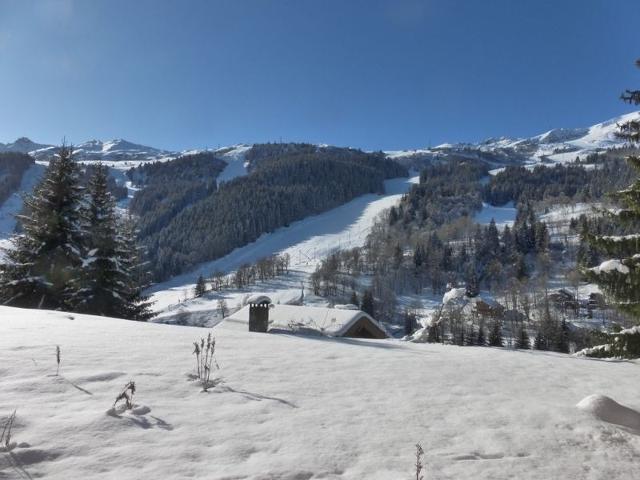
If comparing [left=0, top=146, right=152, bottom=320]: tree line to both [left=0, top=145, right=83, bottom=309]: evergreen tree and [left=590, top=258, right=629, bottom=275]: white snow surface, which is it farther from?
[left=590, top=258, right=629, bottom=275]: white snow surface

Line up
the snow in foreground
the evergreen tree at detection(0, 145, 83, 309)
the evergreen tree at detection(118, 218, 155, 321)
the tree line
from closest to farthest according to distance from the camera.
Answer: the snow in foreground
the evergreen tree at detection(0, 145, 83, 309)
the tree line
the evergreen tree at detection(118, 218, 155, 321)

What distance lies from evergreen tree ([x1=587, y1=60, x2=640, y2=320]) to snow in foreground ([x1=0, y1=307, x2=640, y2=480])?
12.0 ft

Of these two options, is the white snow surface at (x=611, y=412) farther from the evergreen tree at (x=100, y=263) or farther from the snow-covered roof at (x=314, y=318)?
the evergreen tree at (x=100, y=263)

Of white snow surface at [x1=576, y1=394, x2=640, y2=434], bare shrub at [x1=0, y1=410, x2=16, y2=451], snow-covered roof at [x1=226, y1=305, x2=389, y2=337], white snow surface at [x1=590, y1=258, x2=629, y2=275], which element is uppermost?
white snow surface at [x1=590, y1=258, x2=629, y2=275]

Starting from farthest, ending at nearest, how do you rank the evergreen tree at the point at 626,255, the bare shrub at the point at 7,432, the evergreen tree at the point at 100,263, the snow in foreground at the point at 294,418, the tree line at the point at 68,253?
1. the evergreen tree at the point at 100,263
2. the tree line at the point at 68,253
3. the evergreen tree at the point at 626,255
4. the snow in foreground at the point at 294,418
5. the bare shrub at the point at 7,432

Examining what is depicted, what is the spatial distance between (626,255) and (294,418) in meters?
9.87

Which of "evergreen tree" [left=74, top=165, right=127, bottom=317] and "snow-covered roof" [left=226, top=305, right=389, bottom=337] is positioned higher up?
"evergreen tree" [left=74, top=165, right=127, bottom=317]

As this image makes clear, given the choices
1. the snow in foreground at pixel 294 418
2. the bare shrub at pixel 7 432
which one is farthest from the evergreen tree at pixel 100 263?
the bare shrub at pixel 7 432

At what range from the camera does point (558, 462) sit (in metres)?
3.13

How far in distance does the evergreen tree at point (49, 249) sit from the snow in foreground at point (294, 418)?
17.9 meters

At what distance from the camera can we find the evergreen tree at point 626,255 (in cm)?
902

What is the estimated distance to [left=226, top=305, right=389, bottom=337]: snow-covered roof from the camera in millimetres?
21881

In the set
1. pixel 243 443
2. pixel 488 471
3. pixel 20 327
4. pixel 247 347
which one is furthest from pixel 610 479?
pixel 20 327

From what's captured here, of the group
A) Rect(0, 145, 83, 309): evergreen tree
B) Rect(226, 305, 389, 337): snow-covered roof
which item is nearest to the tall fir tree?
Rect(0, 145, 83, 309): evergreen tree
